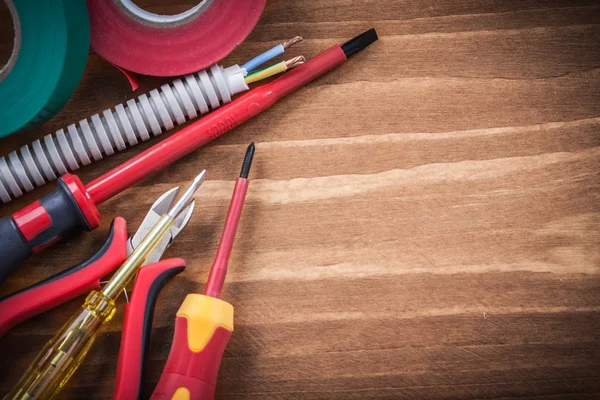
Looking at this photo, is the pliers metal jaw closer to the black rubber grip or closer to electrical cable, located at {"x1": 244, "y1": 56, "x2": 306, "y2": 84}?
the black rubber grip

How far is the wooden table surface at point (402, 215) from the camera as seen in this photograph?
0.52 meters

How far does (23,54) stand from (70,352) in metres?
0.26

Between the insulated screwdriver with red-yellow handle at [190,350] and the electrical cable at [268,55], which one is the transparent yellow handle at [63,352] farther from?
the electrical cable at [268,55]

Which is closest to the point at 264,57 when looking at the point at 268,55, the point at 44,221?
the point at 268,55

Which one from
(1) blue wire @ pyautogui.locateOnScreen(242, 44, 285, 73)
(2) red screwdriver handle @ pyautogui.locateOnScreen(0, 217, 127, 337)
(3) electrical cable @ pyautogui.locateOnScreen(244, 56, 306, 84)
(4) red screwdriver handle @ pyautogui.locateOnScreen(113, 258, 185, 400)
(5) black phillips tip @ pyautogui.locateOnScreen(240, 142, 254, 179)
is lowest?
(4) red screwdriver handle @ pyautogui.locateOnScreen(113, 258, 185, 400)

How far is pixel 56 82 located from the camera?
48cm

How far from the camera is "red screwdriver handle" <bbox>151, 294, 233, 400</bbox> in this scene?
47cm

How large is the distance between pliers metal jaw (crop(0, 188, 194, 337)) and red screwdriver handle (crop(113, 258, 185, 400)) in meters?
0.02

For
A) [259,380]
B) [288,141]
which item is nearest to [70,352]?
[259,380]

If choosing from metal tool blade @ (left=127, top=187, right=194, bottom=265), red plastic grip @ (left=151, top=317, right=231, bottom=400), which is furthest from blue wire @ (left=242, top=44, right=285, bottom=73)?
red plastic grip @ (left=151, top=317, right=231, bottom=400)

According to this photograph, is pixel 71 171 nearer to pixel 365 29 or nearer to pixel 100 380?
pixel 100 380

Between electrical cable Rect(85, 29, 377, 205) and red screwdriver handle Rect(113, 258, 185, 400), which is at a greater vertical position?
electrical cable Rect(85, 29, 377, 205)

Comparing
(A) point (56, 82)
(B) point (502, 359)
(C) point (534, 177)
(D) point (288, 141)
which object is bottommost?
(B) point (502, 359)

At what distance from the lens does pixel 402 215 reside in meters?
0.54
